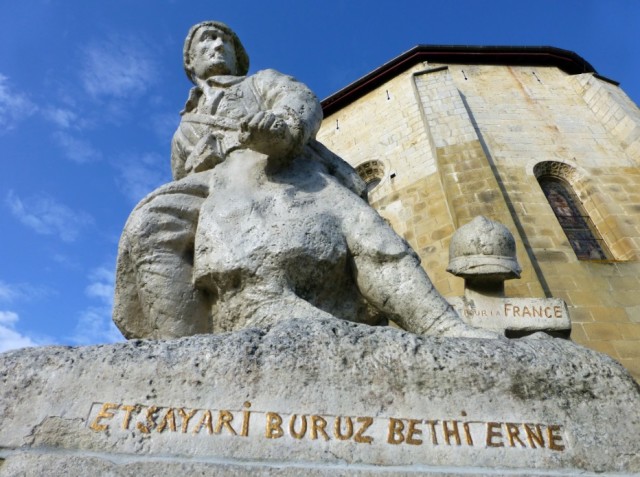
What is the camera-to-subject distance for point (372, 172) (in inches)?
489

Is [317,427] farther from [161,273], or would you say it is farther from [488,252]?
[488,252]

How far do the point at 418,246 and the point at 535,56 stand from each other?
791 cm

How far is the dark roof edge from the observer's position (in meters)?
14.0

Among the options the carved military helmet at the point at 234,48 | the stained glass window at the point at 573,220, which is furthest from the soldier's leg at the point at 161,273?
the stained glass window at the point at 573,220

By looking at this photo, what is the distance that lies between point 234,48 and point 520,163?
26.8ft

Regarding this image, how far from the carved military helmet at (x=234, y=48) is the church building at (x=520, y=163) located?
4.73 meters

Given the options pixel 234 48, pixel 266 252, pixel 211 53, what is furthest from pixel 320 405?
pixel 234 48

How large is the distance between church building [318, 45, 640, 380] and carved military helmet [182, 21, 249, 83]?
15.5 feet

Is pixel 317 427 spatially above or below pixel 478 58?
below

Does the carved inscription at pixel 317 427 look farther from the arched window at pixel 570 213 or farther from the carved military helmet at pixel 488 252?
the arched window at pixel 570 213

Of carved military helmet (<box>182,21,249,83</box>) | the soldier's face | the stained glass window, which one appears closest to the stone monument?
the soldier's face

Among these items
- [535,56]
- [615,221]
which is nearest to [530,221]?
[615,221]

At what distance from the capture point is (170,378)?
61.8 inches

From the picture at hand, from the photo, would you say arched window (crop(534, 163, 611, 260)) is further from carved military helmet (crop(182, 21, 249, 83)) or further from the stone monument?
the stone monument
